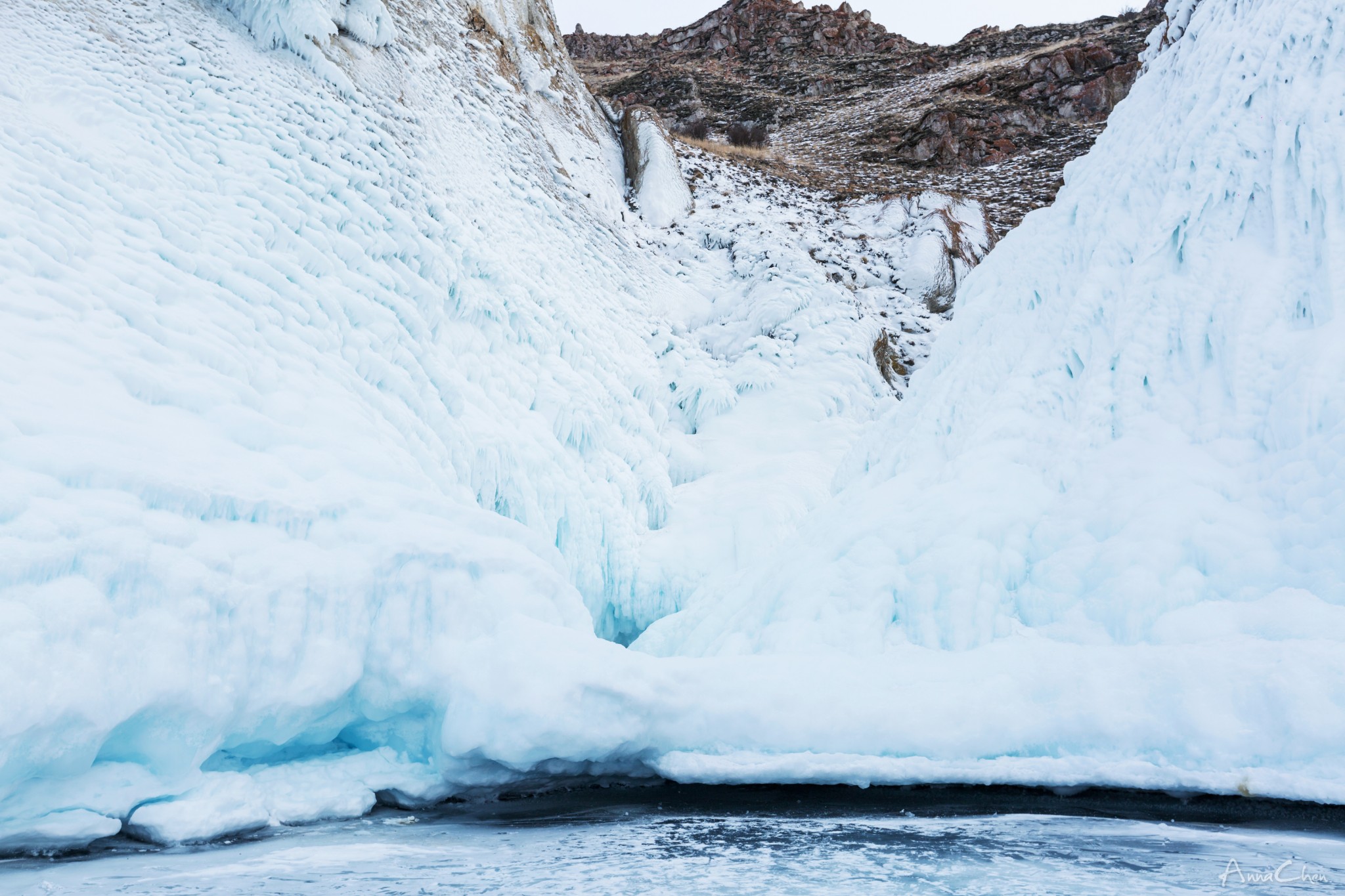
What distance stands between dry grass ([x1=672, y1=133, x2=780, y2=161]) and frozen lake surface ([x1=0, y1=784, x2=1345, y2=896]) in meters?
16.7

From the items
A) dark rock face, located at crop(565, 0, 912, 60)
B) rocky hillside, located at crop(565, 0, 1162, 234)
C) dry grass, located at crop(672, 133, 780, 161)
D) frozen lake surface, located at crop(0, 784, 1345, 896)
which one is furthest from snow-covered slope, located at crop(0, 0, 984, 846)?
dark rock face, located at crop(565, 0, 912, 60)

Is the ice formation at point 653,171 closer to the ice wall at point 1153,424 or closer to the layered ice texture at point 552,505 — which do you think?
the layered ice texture at point 552,505

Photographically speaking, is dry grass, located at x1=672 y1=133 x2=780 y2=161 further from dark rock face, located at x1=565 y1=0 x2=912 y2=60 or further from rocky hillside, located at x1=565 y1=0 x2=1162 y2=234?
dark rock face, located at x1=565 y1=0 x2=912 y2=60

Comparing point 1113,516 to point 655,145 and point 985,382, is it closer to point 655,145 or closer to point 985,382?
point 985,382

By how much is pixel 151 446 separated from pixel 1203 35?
787 cm

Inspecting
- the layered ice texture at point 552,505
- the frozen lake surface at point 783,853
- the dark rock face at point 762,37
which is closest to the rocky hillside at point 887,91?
the dark rock face at point 762,37

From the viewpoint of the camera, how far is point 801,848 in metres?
3.43

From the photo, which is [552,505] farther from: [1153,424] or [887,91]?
[887,91]

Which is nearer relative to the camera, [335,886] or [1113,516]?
[335,886]

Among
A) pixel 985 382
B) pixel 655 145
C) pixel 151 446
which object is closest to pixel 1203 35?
pixel 985 382

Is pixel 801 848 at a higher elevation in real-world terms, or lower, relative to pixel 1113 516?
lower

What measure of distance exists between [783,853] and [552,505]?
5.23 metres

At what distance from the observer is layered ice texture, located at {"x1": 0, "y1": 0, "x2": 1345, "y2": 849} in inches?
146

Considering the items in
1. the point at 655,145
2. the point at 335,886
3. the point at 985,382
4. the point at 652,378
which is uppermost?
the point at 655,145
